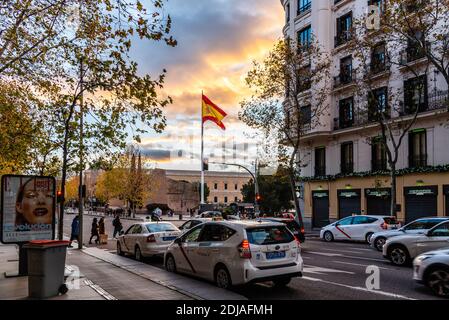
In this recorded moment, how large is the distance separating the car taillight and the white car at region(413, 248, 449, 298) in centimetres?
376

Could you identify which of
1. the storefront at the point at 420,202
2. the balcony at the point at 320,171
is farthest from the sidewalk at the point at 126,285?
the balcony at the point at 320,171

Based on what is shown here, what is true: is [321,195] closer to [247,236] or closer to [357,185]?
[357,185]

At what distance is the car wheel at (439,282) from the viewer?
930 cm

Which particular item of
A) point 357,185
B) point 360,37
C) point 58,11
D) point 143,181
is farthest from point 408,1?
point 143,181

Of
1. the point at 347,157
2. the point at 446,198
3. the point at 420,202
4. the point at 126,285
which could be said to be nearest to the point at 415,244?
the point at 126,285

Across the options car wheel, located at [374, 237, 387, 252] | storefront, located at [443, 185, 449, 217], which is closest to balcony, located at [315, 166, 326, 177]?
storefront, located at [443, 185, 449, 217]

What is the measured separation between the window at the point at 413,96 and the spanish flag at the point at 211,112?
20.3 meters

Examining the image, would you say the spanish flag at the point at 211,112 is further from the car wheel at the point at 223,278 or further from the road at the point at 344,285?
the car wheel at the point at 223,278

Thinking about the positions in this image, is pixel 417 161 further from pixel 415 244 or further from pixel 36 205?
pixel 36 205

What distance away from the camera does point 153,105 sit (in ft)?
39.7

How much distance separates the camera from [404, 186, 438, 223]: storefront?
28.5 metres

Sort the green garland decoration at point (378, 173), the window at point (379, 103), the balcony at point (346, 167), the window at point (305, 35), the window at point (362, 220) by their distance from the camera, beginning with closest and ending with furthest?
the window at point (362, 220)
the green garland decoration at point (378, 173)
the window at point (379, 103)
the balcony at point (346, 167)
the window at point (305, 35)

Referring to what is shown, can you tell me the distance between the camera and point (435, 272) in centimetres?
942
